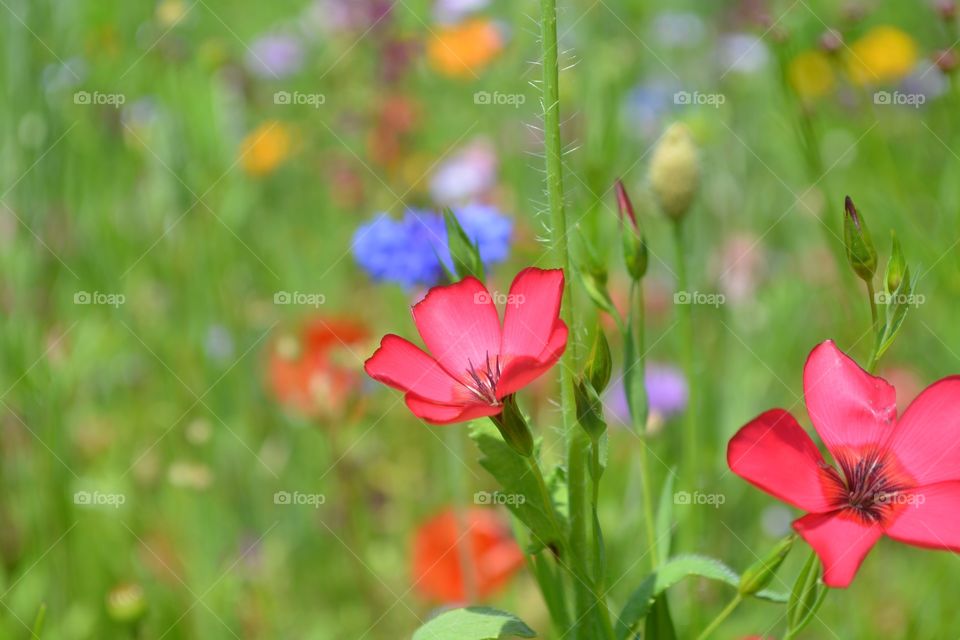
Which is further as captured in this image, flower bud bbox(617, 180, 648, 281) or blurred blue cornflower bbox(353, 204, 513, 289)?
blurred blue cornflower bbox(353, 204, 513, 289)

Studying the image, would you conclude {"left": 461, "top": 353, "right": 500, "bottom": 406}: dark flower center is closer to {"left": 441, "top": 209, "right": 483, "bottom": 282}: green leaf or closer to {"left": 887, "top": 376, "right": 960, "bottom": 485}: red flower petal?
{"left": 441, "top": 209, "right": 483, "bottom": 282}: green leaf

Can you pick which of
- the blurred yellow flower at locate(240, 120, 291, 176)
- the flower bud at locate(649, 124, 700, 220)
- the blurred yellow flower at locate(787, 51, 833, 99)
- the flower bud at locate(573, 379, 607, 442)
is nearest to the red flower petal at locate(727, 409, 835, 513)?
the flower bud at locate(573, 379, 607, 442)

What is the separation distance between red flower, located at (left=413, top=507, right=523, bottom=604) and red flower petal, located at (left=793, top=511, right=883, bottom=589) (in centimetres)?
85

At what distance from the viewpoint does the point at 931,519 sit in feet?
2.22

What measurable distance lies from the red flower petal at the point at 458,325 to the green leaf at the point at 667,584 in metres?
0.21

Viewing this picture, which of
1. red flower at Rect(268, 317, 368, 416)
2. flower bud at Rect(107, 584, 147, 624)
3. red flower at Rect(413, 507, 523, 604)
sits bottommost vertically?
red flower at Rect(413, 507, 523, 604)

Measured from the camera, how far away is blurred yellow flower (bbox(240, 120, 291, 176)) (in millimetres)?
2494

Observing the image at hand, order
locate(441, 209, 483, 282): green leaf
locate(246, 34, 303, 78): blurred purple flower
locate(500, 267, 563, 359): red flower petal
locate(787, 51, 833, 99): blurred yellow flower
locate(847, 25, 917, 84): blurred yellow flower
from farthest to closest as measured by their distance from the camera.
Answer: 1. locate(246, 34, 303, 78): blurred purple flower
2. locate(847, 25, 917, 84): blurred yellow flower
3. locate(787, 51, 833, 99): blurred yellow flower
4. locate(441, 209, 483, 282): green leaf
5. locate(500, 267, 563, 359): red flower petal

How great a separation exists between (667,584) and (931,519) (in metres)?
0.20

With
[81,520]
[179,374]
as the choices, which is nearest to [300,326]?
[179,374]

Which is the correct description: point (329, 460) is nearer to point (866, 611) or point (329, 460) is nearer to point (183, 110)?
point (183, 110)

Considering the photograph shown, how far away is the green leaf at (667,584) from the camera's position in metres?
0.77

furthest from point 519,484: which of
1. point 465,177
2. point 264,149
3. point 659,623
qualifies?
point 264,149

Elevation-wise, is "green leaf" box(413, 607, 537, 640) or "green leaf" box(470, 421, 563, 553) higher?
"green leaf" box(470, 421, 563, 553)
